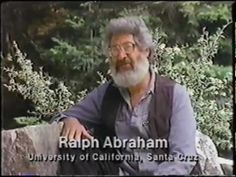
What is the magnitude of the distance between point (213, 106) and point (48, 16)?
0.98 m

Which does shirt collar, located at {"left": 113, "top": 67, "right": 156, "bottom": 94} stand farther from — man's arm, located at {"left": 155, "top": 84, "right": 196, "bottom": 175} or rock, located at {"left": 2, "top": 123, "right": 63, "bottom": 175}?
rock, located at {"left": 2, "top": 123, "right": 63, "bottom": 175}

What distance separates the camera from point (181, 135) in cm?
377

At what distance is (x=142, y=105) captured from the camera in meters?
3.82

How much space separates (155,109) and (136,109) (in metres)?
0.10

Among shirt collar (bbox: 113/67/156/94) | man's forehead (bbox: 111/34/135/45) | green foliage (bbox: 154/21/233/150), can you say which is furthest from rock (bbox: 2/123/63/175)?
A: green foliage (bbox: 154/21/233/150)

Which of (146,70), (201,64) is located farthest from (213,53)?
(146,70)

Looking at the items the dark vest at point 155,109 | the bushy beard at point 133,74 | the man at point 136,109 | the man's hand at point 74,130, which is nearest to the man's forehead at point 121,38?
the man at point 136,109

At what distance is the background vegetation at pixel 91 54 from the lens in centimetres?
380

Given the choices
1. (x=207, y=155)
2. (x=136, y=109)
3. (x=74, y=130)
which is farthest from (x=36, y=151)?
(x=207, y=155)

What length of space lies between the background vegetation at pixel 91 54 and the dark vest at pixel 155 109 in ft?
0.24

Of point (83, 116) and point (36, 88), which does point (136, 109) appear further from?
point (36, 88)

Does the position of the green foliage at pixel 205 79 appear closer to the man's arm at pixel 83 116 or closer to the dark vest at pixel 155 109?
the dark vest at pixel 155 109

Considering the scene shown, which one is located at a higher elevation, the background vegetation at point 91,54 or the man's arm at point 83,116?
the background vegetation at point 91,54

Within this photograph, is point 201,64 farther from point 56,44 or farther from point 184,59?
point 56,44
